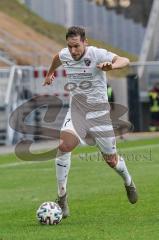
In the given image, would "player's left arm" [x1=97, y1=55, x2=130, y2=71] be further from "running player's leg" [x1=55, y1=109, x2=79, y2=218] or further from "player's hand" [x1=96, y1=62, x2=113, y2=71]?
"running player's leg" [x1=55, y1=109, x2=79, y2=218]

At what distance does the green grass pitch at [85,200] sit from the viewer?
1095 centimetres

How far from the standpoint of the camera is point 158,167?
66.6 feet

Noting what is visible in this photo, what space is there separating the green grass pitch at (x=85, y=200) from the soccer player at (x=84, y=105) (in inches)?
22.2

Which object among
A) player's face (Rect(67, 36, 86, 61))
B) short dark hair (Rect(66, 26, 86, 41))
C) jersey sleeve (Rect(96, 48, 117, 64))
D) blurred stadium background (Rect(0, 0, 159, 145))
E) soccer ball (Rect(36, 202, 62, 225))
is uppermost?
short dark hair (Rect(66, 26, 86, 41))

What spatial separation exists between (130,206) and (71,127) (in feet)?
5.51

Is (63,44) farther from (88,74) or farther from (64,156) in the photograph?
(64,156)

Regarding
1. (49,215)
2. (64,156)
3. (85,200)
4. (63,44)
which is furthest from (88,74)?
(63,44)

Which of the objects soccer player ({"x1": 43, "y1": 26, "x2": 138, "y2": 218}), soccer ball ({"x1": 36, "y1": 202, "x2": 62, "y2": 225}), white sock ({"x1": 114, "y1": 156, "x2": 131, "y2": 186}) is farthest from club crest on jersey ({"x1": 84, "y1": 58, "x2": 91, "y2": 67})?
soccer ball ({"x1": 36, "y1": 202, "x2": 62, "y2": 225})

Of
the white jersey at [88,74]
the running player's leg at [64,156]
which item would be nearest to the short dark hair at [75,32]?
the white jersey at [88,74]

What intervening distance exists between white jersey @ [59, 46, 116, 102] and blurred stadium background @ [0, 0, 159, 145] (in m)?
19.1

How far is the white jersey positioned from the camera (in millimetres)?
12297

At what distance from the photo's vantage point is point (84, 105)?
1260 cm

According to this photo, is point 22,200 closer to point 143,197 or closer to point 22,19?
point 143,197

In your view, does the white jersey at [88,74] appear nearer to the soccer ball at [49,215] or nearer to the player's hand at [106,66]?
the player's hand at [106,66]
